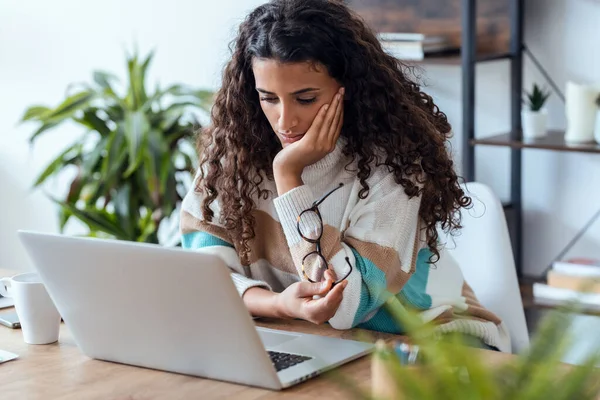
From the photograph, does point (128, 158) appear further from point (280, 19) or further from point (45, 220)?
point (280, 19)

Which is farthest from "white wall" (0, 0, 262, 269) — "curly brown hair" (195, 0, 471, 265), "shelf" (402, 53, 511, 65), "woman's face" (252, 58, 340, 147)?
"woman's face" (252, 58, 340, 147)

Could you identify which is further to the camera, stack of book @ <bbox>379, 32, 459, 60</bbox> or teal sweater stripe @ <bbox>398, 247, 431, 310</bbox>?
stack of book @ <bbox>379, 32, 459, 60</bbox>

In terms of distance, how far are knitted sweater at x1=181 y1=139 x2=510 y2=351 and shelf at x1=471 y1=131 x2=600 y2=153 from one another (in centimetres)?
80

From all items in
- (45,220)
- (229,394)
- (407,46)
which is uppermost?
(407,46)

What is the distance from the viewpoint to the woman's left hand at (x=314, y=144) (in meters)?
1.60

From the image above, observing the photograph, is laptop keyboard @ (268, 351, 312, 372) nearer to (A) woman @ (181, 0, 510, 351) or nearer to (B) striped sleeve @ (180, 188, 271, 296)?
(A) woman @ (181, 0, 510, 351)

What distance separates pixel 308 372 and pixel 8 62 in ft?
9.87

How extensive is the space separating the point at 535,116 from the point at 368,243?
1150 mm

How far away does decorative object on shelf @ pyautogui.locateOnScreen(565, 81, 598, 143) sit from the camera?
2.45 metres

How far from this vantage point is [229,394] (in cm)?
118

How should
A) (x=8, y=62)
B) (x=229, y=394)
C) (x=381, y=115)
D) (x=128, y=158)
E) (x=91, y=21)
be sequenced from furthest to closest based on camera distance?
(x=8, y=62) → (x=91, y=21) → (x=128, y=158) → (x=381, y=115) → (x=229, y=394)

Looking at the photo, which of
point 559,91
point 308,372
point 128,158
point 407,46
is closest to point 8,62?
point 128,158

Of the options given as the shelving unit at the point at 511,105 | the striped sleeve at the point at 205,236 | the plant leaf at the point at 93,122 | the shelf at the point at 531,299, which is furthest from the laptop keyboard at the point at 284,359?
the plant leaf at the point at 93,122

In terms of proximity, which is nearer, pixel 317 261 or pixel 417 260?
pixel 317 261
